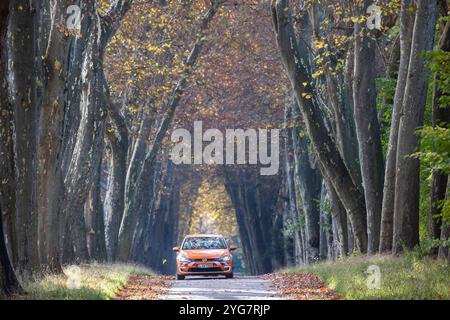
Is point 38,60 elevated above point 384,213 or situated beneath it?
elevated above

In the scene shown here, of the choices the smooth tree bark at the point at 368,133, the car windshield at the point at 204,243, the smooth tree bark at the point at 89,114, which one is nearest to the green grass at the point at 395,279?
the smooth tree bark at the point at 368,133

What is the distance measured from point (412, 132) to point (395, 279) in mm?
5324

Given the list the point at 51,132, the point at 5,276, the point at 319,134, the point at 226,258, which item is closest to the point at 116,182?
the point at 226,258

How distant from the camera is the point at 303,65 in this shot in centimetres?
2742

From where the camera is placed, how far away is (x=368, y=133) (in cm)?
2586

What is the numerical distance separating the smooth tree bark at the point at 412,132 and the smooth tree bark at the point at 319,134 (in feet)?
12.4

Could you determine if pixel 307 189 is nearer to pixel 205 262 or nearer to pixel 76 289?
pixel 205 262

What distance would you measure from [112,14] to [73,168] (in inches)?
161

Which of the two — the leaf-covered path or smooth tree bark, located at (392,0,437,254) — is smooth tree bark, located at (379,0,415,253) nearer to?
smooth tree bark, located at (392,0,437,254)

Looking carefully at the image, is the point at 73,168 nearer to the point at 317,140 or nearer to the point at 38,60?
the point at 317,140

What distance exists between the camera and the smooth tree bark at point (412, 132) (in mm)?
21703

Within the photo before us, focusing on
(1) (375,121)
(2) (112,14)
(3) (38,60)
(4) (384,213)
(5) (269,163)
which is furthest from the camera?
(5) (269,163)
